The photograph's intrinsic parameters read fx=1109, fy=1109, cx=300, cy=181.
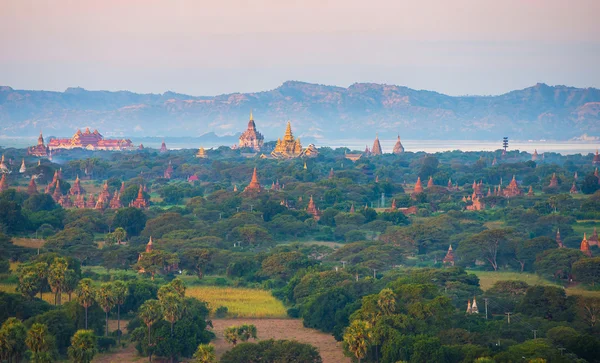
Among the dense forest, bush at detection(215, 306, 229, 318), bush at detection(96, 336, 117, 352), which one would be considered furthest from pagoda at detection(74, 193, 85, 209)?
bush at detection(96, 336, 117, 352)

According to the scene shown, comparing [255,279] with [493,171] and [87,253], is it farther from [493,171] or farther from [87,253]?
[493,171]

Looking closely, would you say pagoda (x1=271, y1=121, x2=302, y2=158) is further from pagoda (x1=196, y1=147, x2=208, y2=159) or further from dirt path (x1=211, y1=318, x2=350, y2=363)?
dirt path (x1=211, y1=318, x2=350, y2=363)

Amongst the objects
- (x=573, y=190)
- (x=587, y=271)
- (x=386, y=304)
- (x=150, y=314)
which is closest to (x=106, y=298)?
(x=150, y=314)

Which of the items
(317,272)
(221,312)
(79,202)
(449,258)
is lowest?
(221,312)

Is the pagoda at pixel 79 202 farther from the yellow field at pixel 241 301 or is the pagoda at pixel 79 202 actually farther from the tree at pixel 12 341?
the tree at pixel 12 341

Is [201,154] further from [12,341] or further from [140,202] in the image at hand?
[12,341]

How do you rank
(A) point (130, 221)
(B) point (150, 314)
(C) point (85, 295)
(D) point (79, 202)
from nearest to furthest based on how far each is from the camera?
(B) point (150, 314) → (C) point (85, 295) → (A) point (130, 221) → (D) point (79, 202)

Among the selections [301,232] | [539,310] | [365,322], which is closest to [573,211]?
[301,232]

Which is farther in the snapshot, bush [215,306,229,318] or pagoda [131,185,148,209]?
pagoda [131,185,148,209]
